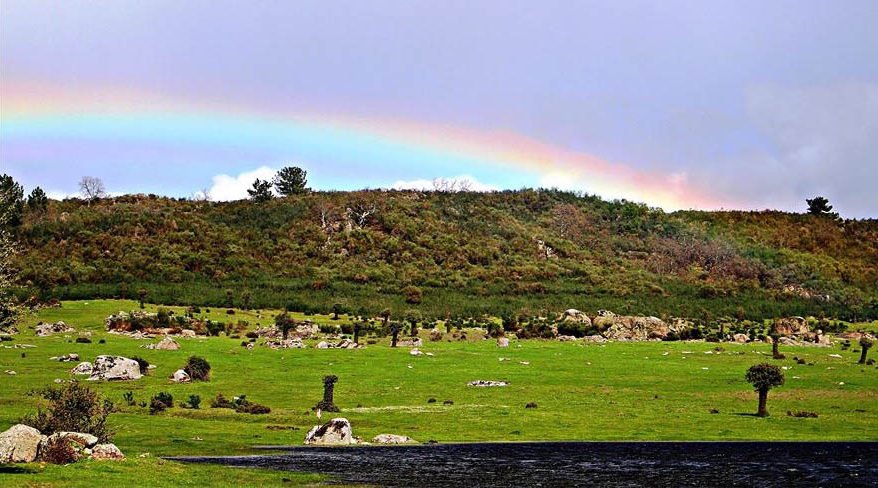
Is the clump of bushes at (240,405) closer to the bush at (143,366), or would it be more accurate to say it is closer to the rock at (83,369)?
the bush at (143,366)

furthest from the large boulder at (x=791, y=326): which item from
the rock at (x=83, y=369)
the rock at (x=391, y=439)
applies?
the rock at (x=83, y=369)

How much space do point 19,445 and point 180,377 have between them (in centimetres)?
3808

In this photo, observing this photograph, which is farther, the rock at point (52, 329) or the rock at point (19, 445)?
the rock at point (52, 329)

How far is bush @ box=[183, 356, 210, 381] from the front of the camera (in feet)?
238

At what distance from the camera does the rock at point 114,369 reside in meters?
69.9

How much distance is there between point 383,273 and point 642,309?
49089 mm

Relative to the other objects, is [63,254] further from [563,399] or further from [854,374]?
[854,374]

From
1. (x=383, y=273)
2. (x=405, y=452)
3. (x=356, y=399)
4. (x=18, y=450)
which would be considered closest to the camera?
(x=18, y=450)

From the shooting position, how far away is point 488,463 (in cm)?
4281

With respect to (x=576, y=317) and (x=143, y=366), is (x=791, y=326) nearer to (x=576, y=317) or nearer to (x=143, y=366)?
(x=576, y=317)

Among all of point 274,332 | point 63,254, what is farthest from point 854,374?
point 63,254

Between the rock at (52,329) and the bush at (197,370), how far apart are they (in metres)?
34.8

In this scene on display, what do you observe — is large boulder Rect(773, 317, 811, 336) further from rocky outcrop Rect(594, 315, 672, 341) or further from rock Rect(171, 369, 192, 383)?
rock Rect(171, 369, 192, 383)

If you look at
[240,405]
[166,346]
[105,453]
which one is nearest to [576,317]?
[166,346]
